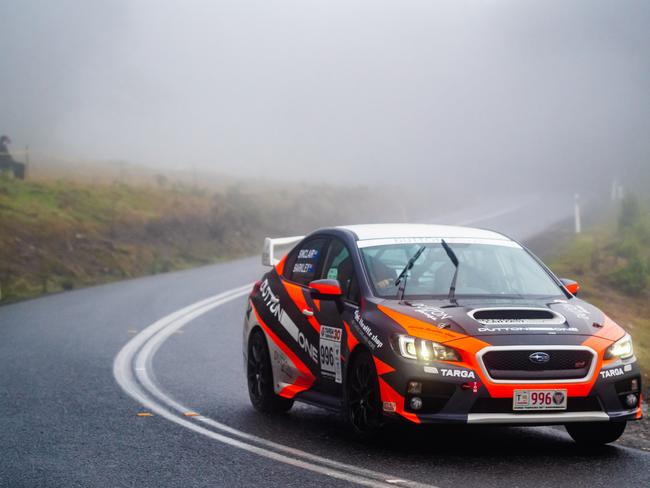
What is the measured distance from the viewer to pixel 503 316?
7242 mm

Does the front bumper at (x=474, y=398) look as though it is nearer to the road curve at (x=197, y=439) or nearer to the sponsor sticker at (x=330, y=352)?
the road curve at (x=197, y=439)

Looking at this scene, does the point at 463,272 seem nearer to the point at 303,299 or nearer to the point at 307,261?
the point at 303,299

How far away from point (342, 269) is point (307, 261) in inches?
27.0

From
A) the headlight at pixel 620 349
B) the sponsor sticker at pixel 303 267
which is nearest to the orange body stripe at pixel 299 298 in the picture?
the sponsor sticker at pixel 303 267

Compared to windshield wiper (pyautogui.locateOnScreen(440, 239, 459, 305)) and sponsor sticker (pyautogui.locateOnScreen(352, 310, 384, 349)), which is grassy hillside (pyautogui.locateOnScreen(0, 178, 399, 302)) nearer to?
windshield wiper (pyautogui.locateOnScreen(440, 239, 459, 305))

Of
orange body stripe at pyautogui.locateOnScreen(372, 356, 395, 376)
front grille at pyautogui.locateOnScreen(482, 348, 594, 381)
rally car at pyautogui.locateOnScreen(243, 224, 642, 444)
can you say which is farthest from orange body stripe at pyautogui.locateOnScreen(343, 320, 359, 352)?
front grille at pyautogui.locateOnScreen(482, 348, 594, 381)

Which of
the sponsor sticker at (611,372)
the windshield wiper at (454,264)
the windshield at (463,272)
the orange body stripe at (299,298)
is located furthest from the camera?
the orange body stripe at (299,298)

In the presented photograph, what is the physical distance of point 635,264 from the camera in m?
19.4

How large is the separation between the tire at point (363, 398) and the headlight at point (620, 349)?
150 cm

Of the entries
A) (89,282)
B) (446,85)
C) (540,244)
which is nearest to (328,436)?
(89,282)

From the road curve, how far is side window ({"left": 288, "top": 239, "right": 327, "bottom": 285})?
117cm

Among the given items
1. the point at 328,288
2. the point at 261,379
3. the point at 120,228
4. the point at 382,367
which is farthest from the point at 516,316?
the point at 120,228

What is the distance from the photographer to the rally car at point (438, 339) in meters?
6.89

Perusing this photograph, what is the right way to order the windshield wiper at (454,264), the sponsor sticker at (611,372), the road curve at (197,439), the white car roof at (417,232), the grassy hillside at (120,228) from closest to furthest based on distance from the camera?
the road curve at (197,439), the sponsor sticker at (611,372), the windshield wiper at (454,264), the white car roof at (417,232), the grassy hillside at (120,228)
